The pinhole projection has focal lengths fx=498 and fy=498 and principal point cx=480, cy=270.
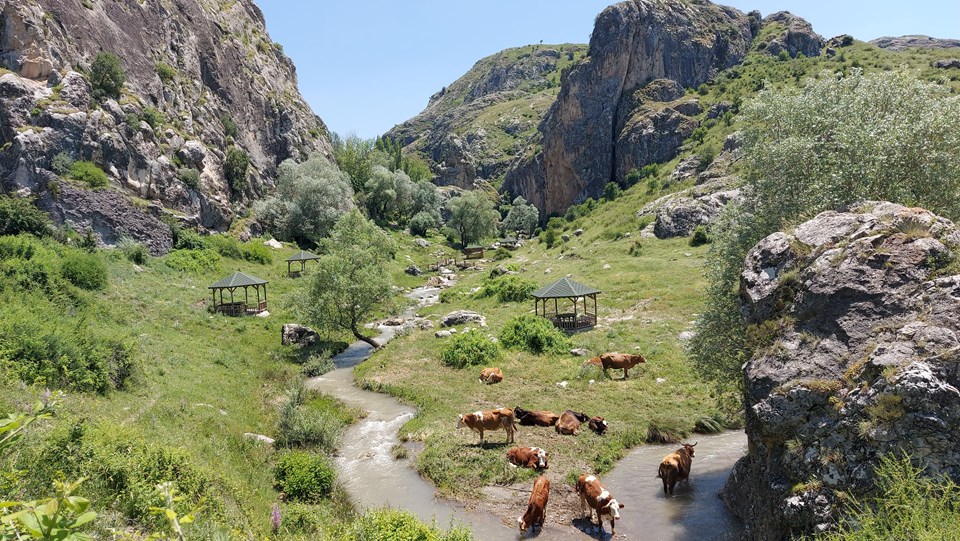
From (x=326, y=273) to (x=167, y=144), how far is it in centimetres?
3240

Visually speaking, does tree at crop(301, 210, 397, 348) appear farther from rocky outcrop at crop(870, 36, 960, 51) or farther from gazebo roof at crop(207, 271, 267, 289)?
rocky outcrop at crop(870, 36, 960, 51)

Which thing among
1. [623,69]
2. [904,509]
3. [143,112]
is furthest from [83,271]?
[623,69]

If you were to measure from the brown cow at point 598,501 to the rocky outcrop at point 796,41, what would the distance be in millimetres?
104408

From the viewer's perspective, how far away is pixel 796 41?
9138 cm

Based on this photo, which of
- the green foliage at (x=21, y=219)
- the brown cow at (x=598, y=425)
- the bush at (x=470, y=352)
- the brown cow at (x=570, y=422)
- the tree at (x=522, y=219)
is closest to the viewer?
the brown cow at (x=598, y=425)

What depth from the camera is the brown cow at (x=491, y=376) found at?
71.7 ft

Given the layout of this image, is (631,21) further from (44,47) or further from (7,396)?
(7,396)

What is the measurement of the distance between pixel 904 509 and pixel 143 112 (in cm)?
5942

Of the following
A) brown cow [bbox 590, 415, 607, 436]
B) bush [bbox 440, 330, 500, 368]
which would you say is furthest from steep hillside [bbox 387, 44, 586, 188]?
brown cow [bbox 590, 415, 607, 436]

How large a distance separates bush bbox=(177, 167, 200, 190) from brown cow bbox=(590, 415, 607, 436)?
4686cm

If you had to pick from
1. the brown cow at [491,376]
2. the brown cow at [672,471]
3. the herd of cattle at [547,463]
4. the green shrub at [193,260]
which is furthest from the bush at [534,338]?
the green shrub at [193,260]

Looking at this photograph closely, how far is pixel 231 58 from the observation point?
68.7m

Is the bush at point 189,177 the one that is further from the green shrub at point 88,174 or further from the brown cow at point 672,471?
the brown cow at point 672,471

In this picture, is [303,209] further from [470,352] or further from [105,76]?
[470,352]
